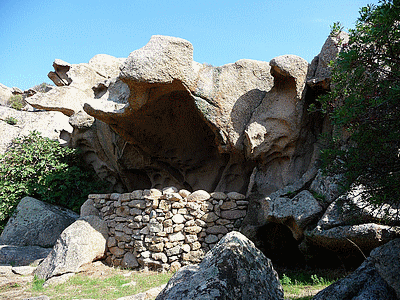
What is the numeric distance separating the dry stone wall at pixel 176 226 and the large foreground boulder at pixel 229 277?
3.97 meters

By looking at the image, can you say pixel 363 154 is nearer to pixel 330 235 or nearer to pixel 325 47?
pixel 330 235

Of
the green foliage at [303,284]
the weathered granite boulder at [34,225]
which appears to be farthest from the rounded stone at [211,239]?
the weathered granite boulder at [34,225]

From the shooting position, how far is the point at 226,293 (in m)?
2.93

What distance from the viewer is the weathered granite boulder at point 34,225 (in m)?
9.27

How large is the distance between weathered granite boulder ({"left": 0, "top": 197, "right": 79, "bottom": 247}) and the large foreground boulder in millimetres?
7352

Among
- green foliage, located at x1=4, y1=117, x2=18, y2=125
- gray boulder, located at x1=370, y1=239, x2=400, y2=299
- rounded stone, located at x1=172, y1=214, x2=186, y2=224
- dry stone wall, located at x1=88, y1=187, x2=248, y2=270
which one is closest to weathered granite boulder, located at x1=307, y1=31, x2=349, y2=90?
dry stone wall, located at x1=88, y1=187, x2=248, y2=270

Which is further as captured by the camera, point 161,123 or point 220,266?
point 161,123

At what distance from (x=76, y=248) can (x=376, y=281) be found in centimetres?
612

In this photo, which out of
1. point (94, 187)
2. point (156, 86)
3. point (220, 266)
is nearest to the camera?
point (220, 266)

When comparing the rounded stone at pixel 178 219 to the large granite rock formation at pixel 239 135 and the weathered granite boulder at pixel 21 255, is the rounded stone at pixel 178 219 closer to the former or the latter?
the large granite rock formation at pixel 239 135

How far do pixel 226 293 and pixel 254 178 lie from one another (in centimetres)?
526

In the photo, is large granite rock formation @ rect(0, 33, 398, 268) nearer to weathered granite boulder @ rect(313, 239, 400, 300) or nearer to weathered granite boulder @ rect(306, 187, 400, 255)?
weathered granite boulder @ rect(306, 187, 400, 255)

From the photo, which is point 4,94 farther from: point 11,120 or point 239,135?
point 239,135

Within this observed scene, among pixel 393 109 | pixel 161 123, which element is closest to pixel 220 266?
pixel 393 109
